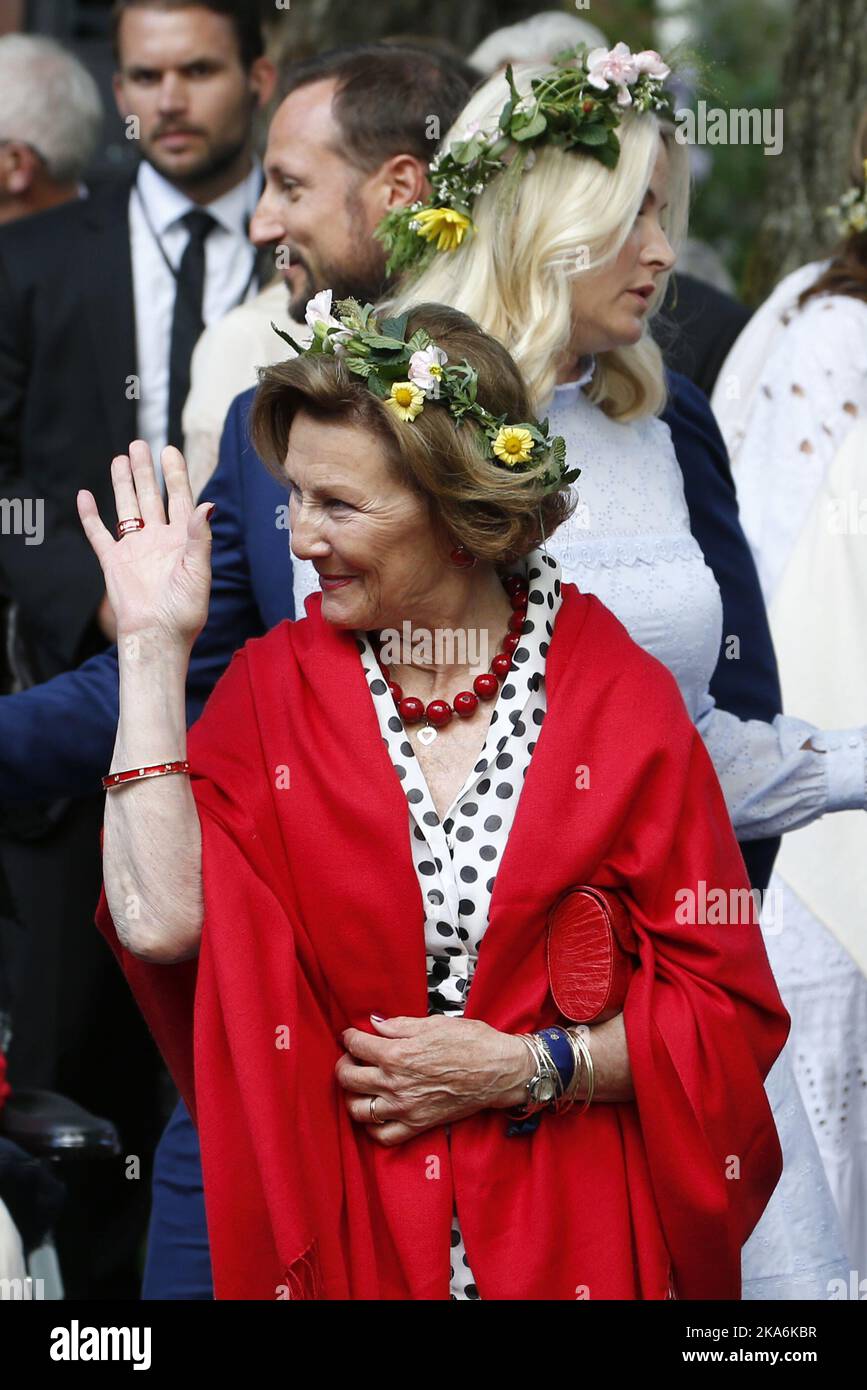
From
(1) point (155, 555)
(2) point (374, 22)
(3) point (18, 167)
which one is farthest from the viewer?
(2) point (374, 22)

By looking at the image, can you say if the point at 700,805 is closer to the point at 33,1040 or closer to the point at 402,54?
the point at 402,54

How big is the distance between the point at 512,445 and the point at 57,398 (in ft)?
7.63

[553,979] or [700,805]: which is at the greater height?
[700,805]

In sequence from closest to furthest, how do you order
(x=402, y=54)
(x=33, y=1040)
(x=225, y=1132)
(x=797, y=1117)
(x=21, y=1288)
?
(x=225, y=1132)
(x=21, y=1288)
(x=797, y=1117)
(x=402, y=54)
(x=33, y=1040)

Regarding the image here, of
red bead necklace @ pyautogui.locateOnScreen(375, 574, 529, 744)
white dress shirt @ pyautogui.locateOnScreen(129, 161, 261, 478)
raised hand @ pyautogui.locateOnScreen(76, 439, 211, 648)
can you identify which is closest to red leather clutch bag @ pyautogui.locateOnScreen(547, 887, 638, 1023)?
red bead necklace @ pyautogui.locateOnScreen(375, 574, 529, 744)

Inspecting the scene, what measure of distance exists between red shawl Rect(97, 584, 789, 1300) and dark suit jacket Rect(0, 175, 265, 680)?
2.01m

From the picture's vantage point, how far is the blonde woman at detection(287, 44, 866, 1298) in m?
3.02

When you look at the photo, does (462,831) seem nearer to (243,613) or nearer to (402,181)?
(243,613)

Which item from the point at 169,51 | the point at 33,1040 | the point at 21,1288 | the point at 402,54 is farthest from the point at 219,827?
the point at 169,51

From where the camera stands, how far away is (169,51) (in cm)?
503

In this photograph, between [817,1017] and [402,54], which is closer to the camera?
[402,54]

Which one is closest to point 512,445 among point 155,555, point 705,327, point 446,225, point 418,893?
point 155,555

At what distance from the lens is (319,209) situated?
11.2 ft
